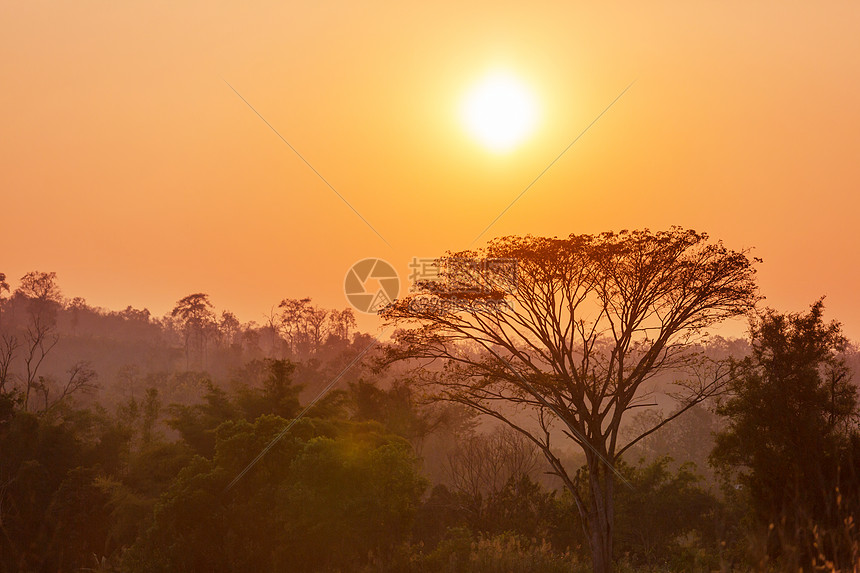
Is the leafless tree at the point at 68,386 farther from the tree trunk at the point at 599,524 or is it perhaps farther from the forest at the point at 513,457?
the tree trunk at the point at 599,524

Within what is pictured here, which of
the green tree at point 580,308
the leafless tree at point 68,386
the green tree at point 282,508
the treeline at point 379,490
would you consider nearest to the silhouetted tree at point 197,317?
the leafless tree at point 68,386

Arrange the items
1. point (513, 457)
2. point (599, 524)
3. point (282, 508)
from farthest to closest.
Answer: point (513, 457) < point (282, 508) < point (599, 524)

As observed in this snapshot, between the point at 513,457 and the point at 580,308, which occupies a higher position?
the point at 580,308

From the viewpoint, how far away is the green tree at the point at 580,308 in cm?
2170

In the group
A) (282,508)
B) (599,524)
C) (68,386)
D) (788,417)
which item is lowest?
(282,508)

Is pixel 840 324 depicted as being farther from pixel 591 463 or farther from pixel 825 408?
pixel 591 463

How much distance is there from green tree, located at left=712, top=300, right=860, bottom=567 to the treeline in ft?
0.20

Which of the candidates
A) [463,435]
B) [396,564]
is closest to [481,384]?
[396,564]

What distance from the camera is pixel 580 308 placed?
22.7 metres

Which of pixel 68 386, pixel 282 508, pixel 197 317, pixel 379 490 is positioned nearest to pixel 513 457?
pixel 379 490

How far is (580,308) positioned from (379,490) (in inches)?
423

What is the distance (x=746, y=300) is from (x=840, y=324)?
6.98 m

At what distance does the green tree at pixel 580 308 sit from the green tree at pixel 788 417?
4.47 m

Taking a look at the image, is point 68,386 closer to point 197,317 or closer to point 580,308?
point 580,308
